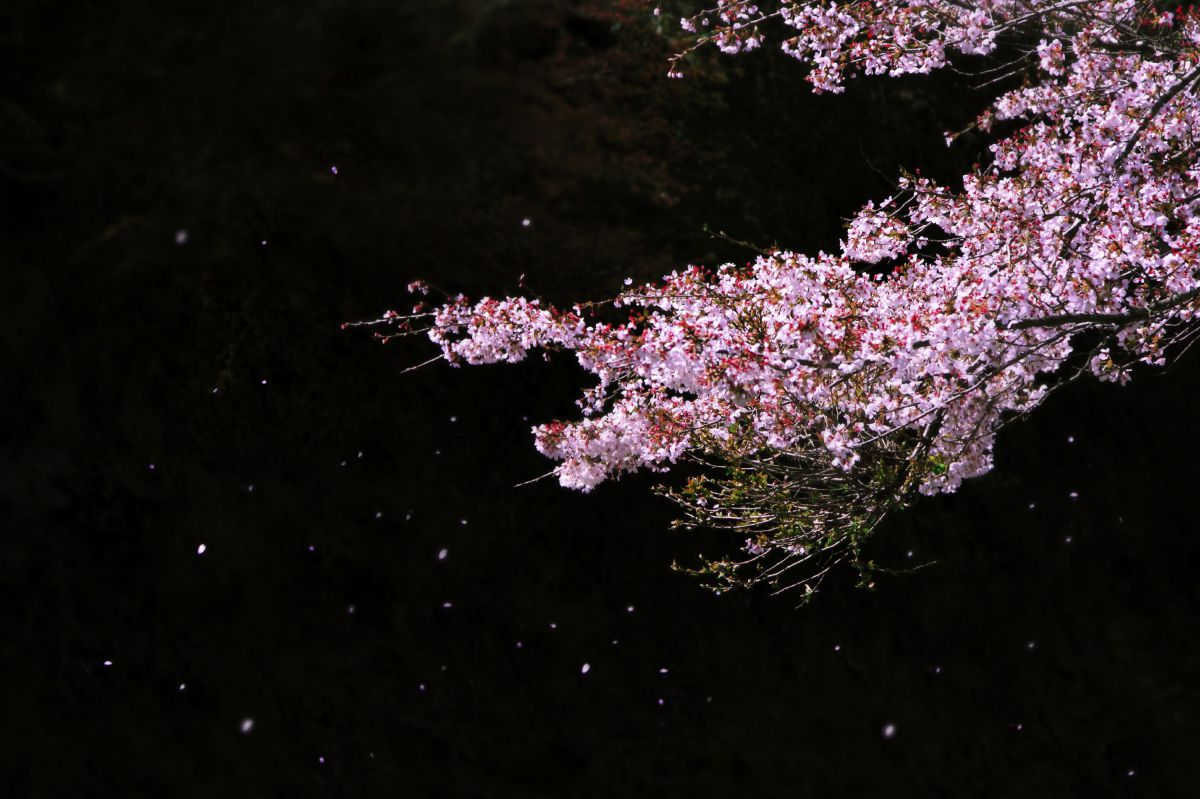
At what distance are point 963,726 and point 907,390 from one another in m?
2.72

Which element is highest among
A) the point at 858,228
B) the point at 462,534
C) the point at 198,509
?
the point at 198,509

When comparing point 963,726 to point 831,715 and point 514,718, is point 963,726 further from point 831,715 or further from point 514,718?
point 514,718

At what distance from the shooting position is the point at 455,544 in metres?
5.22

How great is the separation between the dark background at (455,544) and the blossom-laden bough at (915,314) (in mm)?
1204

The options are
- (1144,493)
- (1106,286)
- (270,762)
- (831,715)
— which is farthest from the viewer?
(1144,493)

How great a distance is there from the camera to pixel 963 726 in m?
5.24

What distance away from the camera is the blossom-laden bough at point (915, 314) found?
3012 mm

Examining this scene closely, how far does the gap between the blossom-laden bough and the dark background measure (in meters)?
1.20

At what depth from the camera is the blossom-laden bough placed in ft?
9.88

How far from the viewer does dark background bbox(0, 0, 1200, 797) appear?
4.91 metres

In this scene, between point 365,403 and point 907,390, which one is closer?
point 907,390

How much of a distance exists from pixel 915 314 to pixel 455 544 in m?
2.85

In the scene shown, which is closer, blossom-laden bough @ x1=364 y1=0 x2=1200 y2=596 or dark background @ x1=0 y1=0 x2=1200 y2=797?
blossom-laden bough @ x1=364 y1=0 x2=1200 y2=596

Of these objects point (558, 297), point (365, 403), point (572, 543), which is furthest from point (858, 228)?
point (365, 403)
